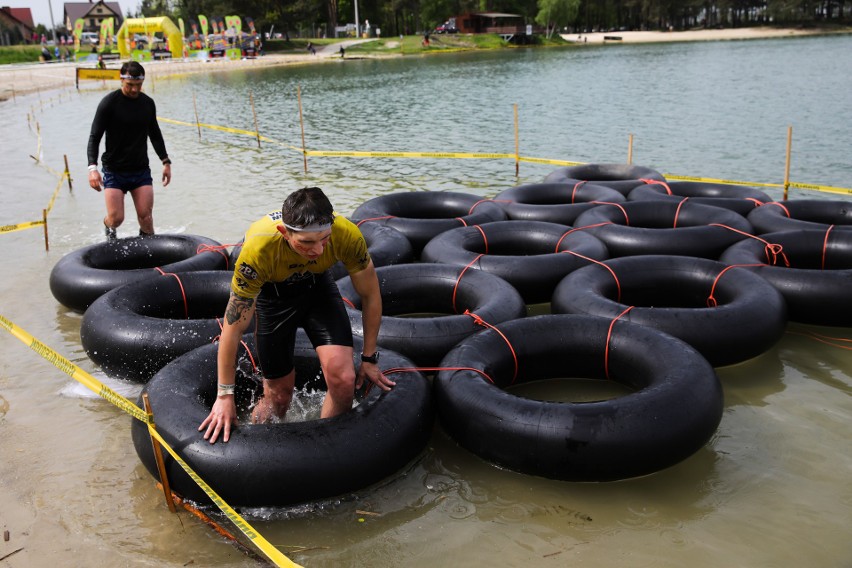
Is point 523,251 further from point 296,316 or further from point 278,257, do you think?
point 278,257

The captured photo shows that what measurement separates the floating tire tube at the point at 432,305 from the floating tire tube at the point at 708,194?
12.4 feet

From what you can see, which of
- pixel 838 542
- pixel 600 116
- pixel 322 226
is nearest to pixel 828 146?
pixel 600 116

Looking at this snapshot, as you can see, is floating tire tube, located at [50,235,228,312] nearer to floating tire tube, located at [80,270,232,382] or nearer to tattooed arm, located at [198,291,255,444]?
floating tire tube, located at [80,270,232,382]

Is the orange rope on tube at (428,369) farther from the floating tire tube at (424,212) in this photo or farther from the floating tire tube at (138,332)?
the floating tire tube at (424,212)

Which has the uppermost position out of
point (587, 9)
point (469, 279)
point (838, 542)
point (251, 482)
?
point (587, 9)

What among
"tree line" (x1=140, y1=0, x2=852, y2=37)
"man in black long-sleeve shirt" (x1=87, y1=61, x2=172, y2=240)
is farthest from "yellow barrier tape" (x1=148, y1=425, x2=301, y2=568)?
"tree line" (x1=140, y1=0, x2=852, y2=37)

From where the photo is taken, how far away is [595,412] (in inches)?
171

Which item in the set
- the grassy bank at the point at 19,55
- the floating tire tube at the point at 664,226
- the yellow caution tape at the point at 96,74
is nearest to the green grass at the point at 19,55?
the grassy bank at the point at 19,55

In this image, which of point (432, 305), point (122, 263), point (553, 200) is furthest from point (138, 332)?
point (553, 200)

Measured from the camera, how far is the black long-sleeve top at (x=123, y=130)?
7293 mm

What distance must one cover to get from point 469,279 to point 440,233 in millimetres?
1844

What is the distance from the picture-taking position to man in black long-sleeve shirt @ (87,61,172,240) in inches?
287

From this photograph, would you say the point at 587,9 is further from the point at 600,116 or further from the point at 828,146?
the point at 828,146

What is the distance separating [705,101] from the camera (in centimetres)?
2672
